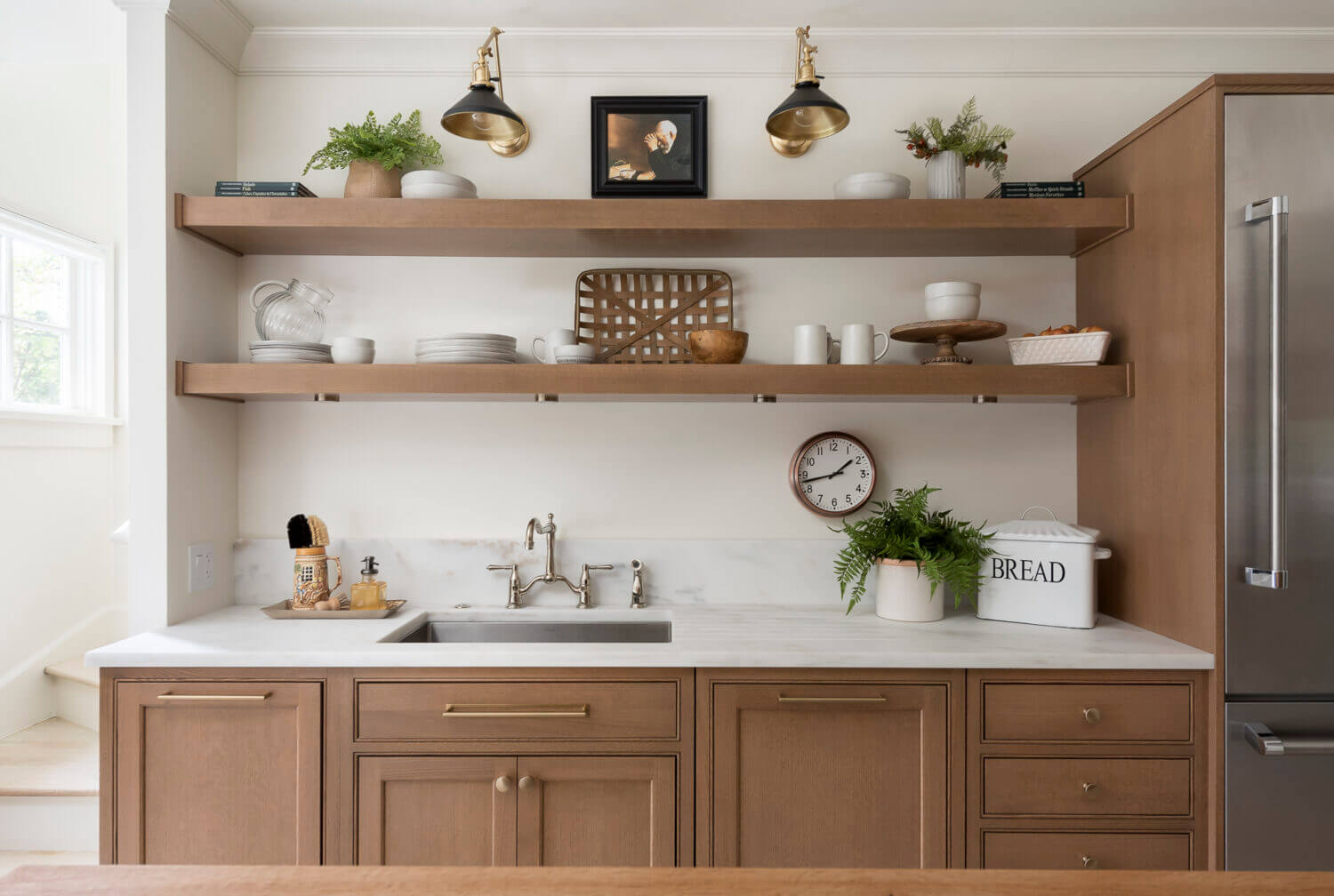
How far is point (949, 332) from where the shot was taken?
2061mm

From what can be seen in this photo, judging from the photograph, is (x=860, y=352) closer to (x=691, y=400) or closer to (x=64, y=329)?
(x=691, y=400)

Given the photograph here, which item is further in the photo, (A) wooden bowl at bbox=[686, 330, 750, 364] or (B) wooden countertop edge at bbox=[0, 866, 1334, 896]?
(A) wooden bowl at bbox=[686, 330, 750, 364]

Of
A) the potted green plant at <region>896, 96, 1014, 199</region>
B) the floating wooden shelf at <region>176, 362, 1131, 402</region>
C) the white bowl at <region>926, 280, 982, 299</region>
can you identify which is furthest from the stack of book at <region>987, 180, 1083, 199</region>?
the floating wooden shelf at <region>176, 362, 1131, 402</region>

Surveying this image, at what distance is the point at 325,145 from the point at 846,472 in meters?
1.87

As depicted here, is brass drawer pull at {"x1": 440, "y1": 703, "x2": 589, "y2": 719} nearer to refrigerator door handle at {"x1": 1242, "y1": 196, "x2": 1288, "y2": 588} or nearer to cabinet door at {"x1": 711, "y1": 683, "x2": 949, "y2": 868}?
cabinet door at {"x1": 711, "y1": 683, "x2": 949, "y2": 868}

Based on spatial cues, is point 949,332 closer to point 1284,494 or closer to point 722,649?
point 1284,494

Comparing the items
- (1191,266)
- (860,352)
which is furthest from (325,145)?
(1191,266)

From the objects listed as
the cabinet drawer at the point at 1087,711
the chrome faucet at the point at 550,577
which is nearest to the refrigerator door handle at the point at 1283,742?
the cabinet drawer at the point at 1087,711

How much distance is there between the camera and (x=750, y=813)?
169 centimetres

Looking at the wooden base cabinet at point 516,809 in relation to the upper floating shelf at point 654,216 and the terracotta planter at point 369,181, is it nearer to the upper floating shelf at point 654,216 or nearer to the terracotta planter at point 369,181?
the upper floating shelf at point 654,216

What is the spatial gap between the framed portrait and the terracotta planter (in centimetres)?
60

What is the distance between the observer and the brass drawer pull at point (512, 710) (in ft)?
5.54

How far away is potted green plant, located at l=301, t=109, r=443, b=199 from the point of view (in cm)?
212

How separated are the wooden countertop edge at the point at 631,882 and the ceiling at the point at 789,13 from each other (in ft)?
7.26
